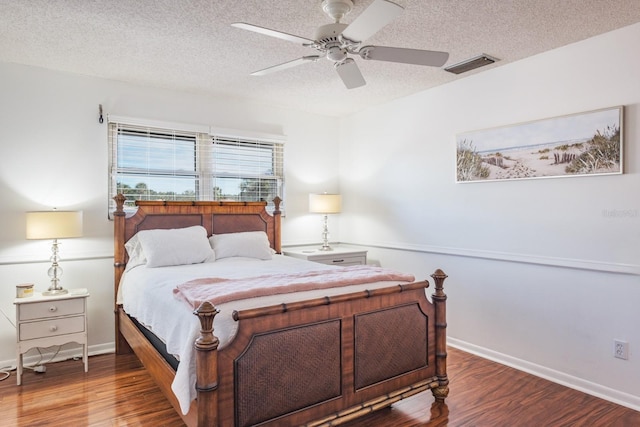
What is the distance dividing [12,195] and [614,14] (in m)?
4.44

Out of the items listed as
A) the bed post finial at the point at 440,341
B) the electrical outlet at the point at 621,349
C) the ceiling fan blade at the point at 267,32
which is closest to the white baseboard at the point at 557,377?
the electrical outlet at the point at 621,349

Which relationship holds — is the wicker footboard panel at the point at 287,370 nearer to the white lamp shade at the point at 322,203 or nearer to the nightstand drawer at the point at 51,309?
the nightstand drawer at the point at 51,309

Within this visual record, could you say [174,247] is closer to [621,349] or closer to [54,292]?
[54,292]

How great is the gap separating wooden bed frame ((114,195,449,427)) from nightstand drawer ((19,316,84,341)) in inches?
22.3

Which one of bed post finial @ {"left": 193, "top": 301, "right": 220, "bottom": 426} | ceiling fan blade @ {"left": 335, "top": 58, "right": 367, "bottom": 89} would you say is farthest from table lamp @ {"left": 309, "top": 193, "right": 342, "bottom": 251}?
bed post finial @ {"left": 193, "top": 301, "right": 220, "bottom": 426}

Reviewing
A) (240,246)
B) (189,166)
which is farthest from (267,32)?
(189,166)

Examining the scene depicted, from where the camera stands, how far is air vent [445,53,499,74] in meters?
3.16

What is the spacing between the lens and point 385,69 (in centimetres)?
343

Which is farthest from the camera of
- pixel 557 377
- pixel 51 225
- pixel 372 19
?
pixel 51 225

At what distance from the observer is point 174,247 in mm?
3441

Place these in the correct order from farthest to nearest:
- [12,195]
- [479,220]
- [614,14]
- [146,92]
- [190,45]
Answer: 1. [146,92]
2. [479,220]
3. [12,195]
4. [190,45]
5. [614,14]

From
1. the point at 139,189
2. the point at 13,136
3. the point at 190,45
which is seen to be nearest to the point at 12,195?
the point at 13,136

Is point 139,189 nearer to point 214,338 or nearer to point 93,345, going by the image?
point 93,345

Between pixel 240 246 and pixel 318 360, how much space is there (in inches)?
75.3
